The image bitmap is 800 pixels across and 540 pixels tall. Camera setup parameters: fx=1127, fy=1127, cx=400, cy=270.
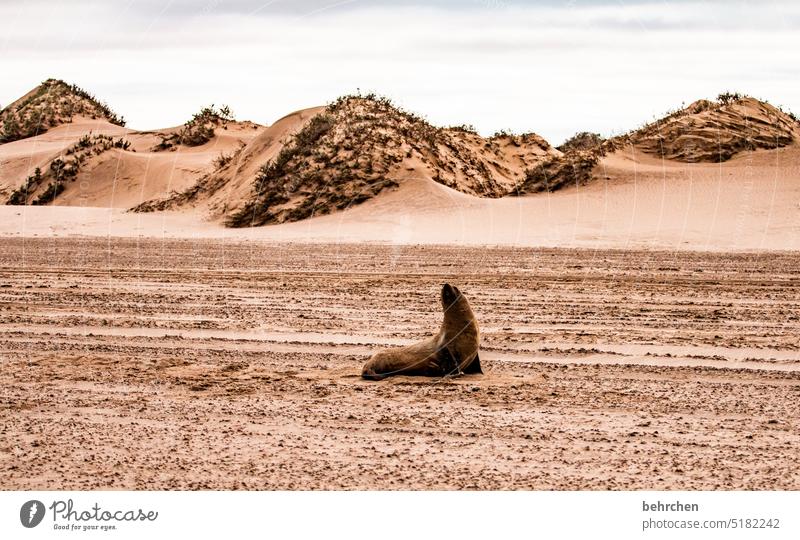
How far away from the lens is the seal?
33.4 ft

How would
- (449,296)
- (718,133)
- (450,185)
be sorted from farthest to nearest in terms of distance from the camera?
1. (450,185)
2. (718,133)
3. (449,296)

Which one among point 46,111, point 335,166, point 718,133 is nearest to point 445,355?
point 335,166

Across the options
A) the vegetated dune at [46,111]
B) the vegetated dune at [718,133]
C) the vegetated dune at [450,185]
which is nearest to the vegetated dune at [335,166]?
the vegetated dune at [450,185]

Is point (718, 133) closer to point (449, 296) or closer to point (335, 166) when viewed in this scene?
point (335, 166)

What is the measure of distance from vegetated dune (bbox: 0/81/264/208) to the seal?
33.7 meters

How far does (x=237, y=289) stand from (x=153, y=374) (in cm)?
672

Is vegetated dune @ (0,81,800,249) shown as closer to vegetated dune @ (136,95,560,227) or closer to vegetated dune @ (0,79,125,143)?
vegetated dune @ (136,95,560,227)

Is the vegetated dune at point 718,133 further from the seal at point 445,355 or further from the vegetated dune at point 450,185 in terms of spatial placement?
the seal at point 445,355

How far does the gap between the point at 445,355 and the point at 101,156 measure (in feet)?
138

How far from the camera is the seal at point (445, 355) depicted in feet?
33.4

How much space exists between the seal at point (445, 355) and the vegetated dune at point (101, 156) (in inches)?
1328

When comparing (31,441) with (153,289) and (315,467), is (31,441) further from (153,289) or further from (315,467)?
(153,289)

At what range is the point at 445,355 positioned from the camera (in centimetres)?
1024

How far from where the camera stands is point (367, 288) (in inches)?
679
